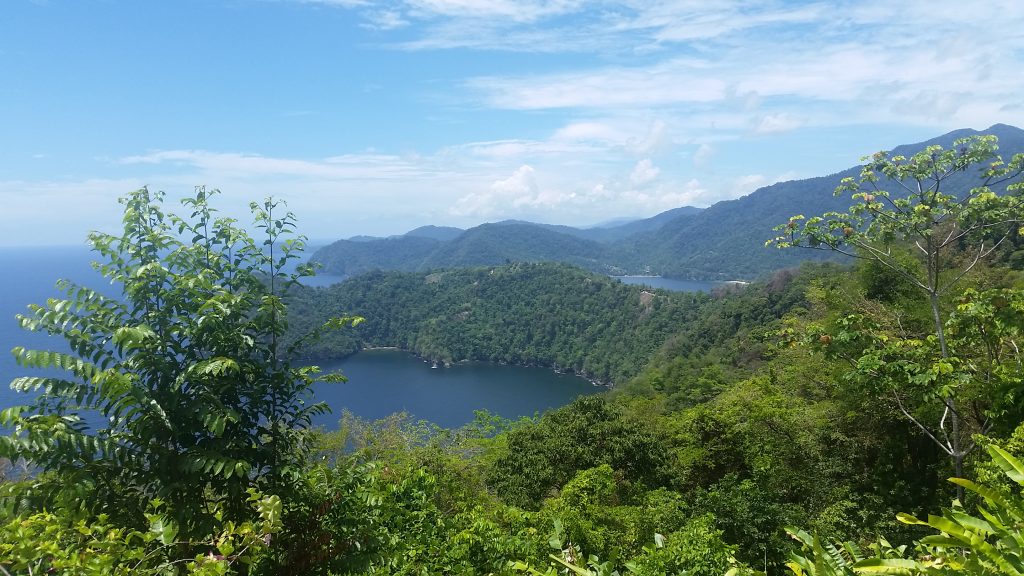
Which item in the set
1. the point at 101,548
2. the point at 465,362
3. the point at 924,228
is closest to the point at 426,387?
the point at 465,362

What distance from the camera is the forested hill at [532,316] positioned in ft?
253

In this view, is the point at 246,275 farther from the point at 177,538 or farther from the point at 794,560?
the point at 794,560

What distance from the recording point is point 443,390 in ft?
248

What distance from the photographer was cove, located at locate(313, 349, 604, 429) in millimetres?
65812

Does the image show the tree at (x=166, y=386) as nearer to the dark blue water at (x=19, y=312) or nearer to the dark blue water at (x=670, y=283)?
the dark blue water at (x=19, y=312)

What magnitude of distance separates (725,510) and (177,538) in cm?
783

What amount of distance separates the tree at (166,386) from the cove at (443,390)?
2243 inches

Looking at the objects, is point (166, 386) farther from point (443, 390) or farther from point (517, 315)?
point (517, 315)

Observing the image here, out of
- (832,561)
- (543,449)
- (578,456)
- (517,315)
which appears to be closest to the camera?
(832,561)

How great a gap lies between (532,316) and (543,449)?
8924 cm

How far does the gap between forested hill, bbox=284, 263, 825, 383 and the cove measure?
12.5ft

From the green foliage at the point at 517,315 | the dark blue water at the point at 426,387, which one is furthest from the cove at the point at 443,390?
the green foliage at the point at 517,315

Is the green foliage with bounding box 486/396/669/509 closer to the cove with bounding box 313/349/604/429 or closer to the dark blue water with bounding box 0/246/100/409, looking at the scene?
the dark blue water with bounding box 0/246/100/409

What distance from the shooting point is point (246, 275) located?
392 centimetres
